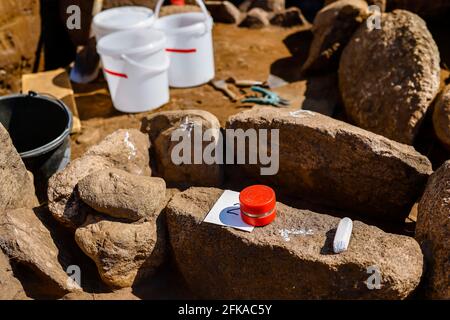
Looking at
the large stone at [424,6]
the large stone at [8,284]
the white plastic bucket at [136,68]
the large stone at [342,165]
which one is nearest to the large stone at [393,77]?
the large stone at [342,165]

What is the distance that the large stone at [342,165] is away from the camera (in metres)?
2.83

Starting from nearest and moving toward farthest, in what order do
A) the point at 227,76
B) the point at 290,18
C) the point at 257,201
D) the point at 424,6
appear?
the point at 257,201 → the point at 227,76 → the point at 424,6 → the point at 290,18

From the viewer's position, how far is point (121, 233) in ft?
8.89

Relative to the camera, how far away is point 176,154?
3.21 metres

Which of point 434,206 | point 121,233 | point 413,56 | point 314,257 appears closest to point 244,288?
point 314,257

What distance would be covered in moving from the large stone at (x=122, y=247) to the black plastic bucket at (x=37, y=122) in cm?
109

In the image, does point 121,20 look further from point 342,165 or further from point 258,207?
point 258,207

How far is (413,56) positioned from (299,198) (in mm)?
1637

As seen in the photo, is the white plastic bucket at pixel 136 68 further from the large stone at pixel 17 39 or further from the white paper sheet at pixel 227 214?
the white paper sheet at pixel 227 214

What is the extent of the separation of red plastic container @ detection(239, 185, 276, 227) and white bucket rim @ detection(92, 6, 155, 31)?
276 cm

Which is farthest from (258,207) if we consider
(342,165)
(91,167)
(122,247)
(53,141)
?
(53,141)

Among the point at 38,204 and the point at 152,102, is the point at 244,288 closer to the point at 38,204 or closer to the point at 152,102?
the point at 38,204

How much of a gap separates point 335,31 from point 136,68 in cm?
202

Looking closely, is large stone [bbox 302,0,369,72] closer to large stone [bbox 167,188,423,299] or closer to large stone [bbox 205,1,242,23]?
large stone [bbox 205,1,242,23]
